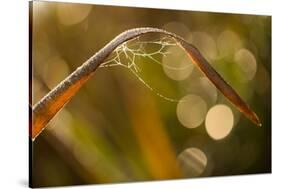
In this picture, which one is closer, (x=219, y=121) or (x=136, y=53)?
(x=136, y=53)

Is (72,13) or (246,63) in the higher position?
(72,13)

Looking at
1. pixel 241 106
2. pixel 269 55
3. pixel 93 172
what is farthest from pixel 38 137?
pixel 269 55

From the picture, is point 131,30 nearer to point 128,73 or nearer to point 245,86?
point 128,73

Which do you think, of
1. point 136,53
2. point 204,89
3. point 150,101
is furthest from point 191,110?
point 136,53

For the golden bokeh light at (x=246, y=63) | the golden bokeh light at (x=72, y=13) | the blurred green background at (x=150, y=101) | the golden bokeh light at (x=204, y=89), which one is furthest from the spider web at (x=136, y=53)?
the golden bokeh light at (x=246, y=63)

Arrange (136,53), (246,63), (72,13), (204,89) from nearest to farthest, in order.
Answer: (72,13), (136,53), (204,89), (246,63)

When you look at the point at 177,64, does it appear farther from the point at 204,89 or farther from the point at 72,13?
the point at 72,13
